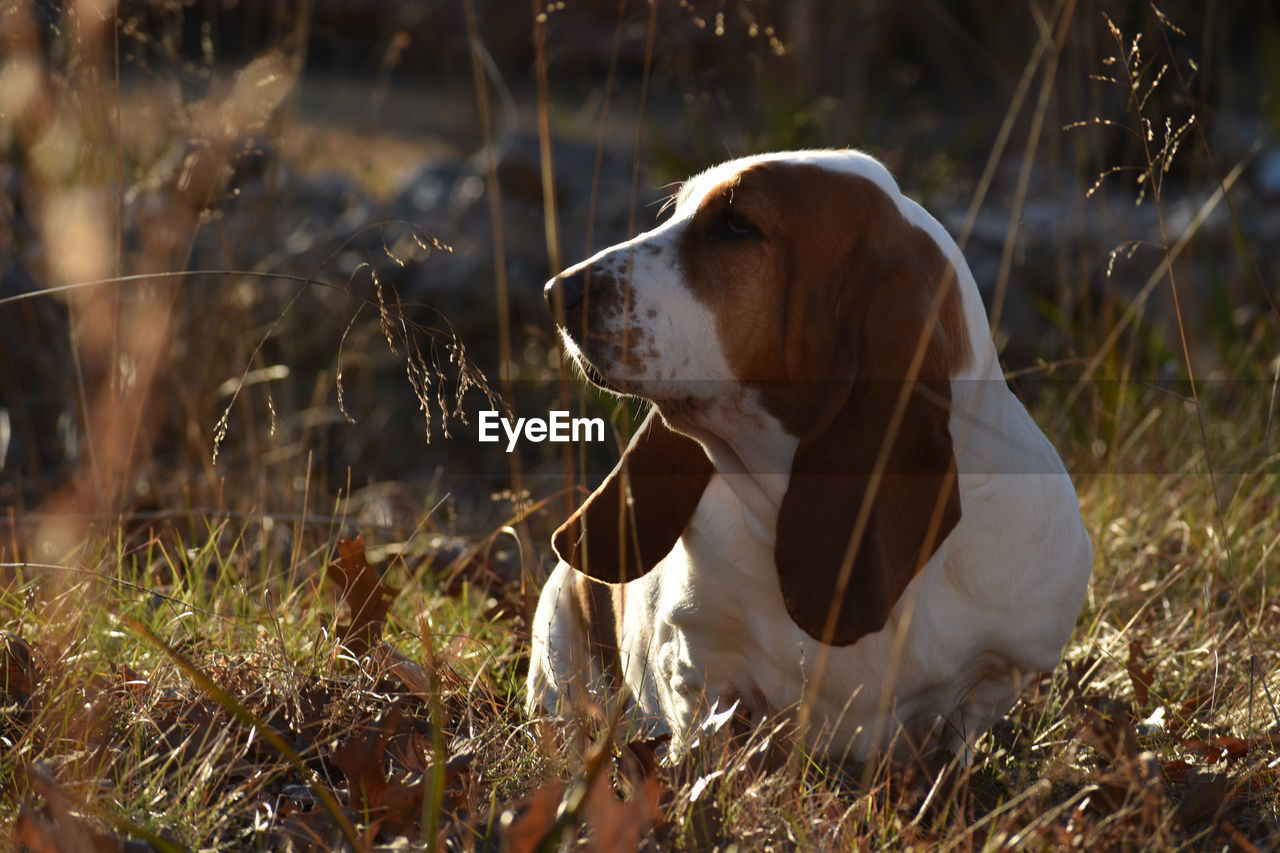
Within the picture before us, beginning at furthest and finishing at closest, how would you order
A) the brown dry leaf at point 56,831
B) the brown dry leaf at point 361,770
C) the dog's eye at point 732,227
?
the dog's eye at point 732,227 → the brown dry leaf at point 361,770 → the brown dry leaf at point 56,831

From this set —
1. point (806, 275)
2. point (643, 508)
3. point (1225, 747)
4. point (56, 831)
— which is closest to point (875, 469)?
point (806, 275)

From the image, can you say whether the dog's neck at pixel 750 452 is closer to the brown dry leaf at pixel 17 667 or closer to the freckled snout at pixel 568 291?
the freckled snout at pixel 568 291

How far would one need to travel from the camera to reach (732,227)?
224 centimetres

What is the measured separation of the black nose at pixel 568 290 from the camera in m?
2.20

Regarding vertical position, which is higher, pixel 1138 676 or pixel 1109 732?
pixel 1109 732

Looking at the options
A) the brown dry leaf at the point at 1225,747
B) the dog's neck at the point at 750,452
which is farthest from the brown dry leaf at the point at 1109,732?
the dog's neck at the point at 750,452

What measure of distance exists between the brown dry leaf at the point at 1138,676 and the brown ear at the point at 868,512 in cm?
78

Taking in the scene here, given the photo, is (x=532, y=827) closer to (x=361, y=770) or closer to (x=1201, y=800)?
(x=361, y=770)

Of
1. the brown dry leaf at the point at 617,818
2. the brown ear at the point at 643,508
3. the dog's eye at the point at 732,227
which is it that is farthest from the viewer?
the brown ear at the point at 643,508

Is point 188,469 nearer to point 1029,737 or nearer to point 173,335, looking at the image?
point 173,335

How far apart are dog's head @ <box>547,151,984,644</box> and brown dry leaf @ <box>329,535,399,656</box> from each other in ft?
1.96

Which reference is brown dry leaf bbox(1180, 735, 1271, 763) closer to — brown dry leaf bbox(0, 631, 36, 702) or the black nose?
the black nose

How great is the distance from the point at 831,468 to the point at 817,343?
209 mm

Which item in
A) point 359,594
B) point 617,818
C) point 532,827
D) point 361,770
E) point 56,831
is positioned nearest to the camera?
point 617,818
